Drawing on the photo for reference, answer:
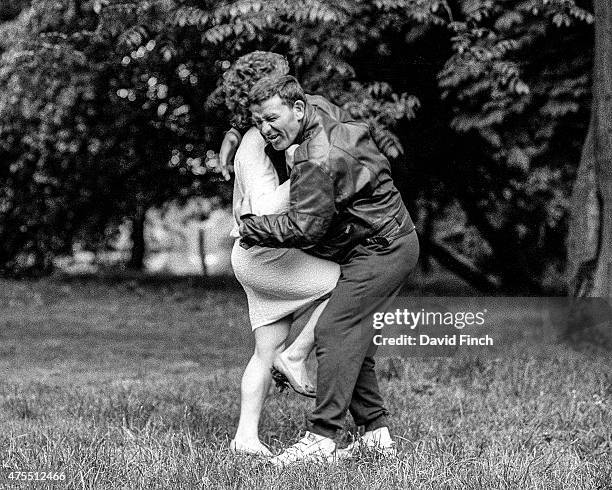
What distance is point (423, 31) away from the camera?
30.1 ft

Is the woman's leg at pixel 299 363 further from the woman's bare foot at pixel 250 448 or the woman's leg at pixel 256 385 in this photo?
the woman's bare foot at pixel 250 448

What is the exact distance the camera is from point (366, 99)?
28.3 feet

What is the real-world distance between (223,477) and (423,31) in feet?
20.8

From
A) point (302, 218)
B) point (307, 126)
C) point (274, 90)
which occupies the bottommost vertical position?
point (302, 218)

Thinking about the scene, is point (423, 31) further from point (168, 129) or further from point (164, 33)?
point (168, 129)

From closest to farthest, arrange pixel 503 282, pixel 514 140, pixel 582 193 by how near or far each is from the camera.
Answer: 1. pixel 582 193
2. pixel 514 140
3. pixel 503 282

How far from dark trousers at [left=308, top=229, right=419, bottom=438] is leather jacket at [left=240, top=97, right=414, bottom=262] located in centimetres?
7

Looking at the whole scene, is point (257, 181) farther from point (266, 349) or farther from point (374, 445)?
point (374, 445)

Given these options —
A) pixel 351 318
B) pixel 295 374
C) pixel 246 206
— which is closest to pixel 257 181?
pixel 246 206

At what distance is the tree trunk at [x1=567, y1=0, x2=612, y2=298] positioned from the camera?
7848 mm

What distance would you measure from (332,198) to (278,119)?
0.38 meters

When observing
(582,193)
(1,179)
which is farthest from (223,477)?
(1,179)

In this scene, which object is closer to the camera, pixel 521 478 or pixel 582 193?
pixel 521 478

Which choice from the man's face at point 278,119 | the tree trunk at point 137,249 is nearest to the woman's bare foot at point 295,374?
the man's face at point 278,119
